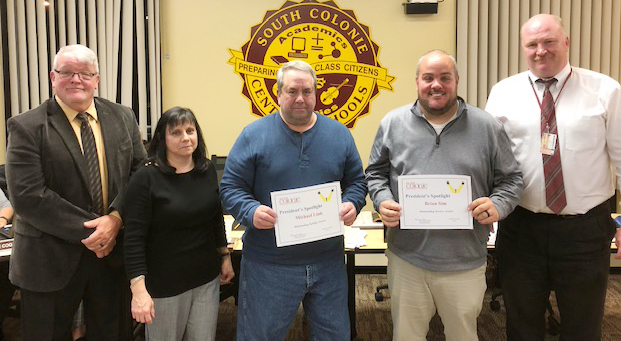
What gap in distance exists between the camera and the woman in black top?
6.66 feet

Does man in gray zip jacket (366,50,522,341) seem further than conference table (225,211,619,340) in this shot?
No

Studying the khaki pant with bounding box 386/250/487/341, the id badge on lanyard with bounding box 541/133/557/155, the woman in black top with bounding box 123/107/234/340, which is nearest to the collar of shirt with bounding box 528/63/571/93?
the id badge on lanyard with bounding box 541/133/557/155

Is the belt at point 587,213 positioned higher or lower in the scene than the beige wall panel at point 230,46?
lower

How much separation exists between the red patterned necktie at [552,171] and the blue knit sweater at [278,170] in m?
0.87

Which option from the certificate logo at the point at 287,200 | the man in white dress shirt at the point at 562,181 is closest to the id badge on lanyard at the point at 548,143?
the man in white dress shirt at the point at 562,181

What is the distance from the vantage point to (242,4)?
4.75 m

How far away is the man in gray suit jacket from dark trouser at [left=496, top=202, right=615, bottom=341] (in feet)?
6.24

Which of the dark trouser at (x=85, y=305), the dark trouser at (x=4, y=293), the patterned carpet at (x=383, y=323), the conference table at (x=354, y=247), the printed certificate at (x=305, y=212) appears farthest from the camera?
the patterned carpet at (x=383, y=323)

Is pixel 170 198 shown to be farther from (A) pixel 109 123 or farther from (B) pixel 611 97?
(B) pixel 611 97

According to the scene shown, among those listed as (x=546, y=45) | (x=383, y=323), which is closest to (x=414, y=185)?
(x=546, y=45)

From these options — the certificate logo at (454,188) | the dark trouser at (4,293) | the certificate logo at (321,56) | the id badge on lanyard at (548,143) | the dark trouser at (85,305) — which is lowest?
the dark trouser at (4,293)

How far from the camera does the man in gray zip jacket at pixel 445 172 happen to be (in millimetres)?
2080

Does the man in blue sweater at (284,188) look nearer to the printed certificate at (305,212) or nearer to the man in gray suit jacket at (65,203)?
the printed certificate at (305,212)

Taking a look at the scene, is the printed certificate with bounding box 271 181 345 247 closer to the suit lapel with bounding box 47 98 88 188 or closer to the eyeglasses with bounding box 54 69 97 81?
the suit lapel with bounding box 47 98 88 188
